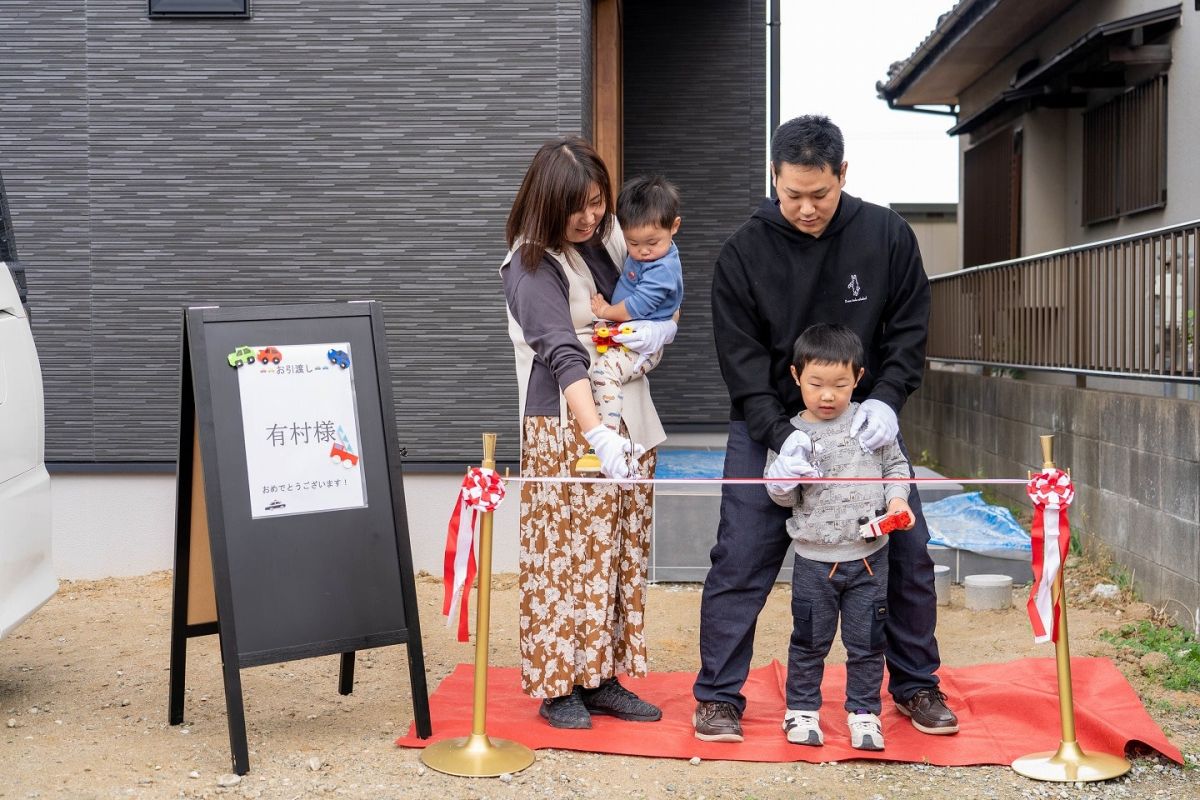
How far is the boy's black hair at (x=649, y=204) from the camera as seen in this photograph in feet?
12.0

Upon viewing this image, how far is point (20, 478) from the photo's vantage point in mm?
3969

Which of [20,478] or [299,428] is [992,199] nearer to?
[299,428]

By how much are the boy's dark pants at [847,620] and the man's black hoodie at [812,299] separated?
459 millimetres

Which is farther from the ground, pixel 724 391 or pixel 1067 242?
pixel 1067 242

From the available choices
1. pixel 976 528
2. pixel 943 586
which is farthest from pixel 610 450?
pixel 976 528

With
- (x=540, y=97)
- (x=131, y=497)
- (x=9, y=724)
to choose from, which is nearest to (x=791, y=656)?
(x=9, y=724)

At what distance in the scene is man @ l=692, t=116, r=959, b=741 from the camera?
3.72m

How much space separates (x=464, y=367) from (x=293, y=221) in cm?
115

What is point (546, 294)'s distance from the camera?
368cm

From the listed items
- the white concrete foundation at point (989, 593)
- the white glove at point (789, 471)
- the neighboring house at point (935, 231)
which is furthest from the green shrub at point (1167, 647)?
the neighboring house at point (935, 231)

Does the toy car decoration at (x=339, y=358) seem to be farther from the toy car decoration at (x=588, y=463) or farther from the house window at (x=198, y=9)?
the house window at (x=198, y=9)

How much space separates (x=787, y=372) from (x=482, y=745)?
4.88 feet

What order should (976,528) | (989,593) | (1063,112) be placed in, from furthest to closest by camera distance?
(1063,112) < (976,528) < (989,593)

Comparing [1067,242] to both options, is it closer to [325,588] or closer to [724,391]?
[724,391]
